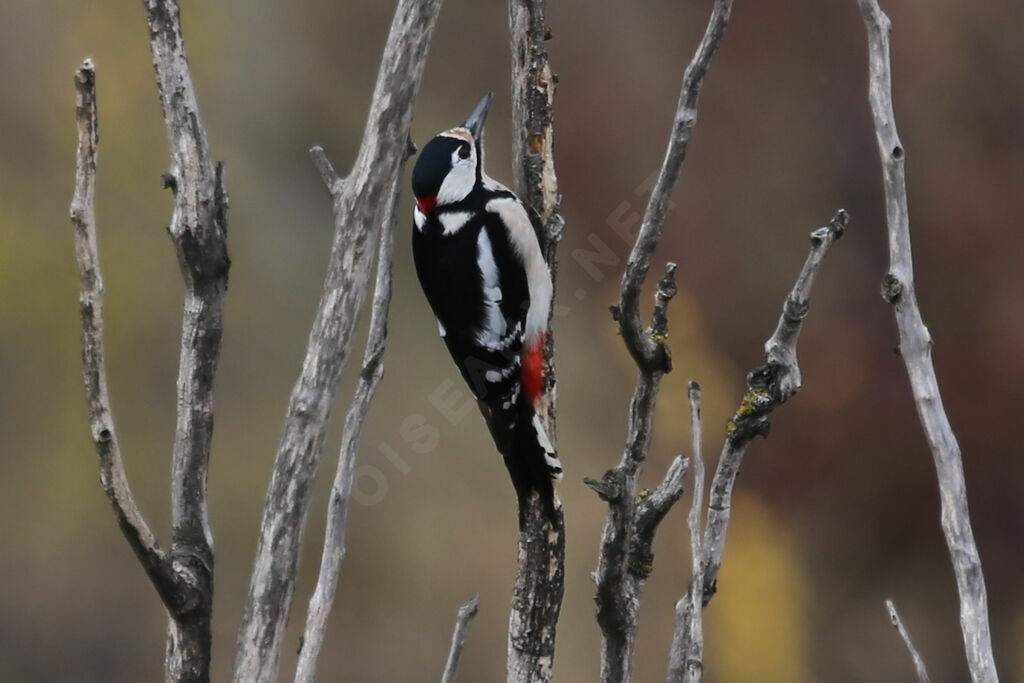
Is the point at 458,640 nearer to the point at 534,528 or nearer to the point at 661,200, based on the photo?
the point at 534,528

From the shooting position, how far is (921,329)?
44.6 inches

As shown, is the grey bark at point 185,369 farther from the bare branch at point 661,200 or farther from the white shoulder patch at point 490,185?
the white shoulder patch at point 490,185

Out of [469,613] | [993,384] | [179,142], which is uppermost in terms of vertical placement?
[993,384]

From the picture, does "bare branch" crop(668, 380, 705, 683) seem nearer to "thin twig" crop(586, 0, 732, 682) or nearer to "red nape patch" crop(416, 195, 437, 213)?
"thin twig" crop(586, 0, 732, 682)

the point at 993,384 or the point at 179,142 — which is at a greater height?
the point at 993,384

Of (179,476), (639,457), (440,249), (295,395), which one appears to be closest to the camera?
(295,395)

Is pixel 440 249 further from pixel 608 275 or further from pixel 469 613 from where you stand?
pixel 608 275

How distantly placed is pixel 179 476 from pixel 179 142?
331 mm

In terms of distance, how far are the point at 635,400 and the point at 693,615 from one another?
25 centimetres

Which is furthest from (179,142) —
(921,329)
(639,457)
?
(921,329)

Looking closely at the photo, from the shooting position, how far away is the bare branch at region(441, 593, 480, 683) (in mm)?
1218

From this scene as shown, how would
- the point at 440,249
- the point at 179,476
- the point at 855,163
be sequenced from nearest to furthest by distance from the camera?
1. the point at 179,476
2. the point at 440,249
3. the point at 855,163

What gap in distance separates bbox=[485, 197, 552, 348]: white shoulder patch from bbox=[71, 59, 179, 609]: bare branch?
615 mm

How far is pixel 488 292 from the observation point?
160 centimetres
